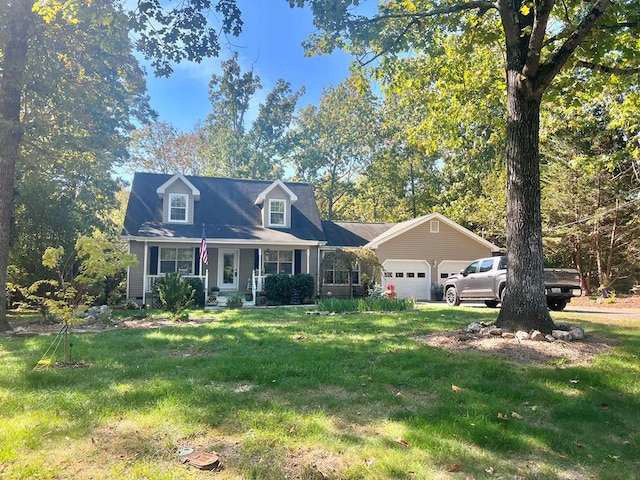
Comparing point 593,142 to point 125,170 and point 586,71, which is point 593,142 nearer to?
point 586,71

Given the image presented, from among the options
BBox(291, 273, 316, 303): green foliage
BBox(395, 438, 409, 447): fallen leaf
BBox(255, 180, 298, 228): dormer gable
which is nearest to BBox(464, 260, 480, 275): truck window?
BBox(291, 273, 316, 303): green foliage

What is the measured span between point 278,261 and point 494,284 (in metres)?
10.3

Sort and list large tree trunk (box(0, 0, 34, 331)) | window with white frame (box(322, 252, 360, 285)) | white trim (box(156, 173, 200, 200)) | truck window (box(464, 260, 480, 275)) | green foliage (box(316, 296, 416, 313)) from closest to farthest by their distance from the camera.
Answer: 1. large tree trunk (box(0, 0, 34, 331))
2. green foliage (box(316, 296, 416, 313))
3. truck window (box(464, 260, 480, 275))
4. white trim (box(156, 173, 200, 200))
5. window with white frame (box(322, 252, 360, 285))

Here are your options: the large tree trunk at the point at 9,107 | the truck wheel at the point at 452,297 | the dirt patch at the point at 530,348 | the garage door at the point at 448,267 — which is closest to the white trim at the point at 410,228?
the garage door at the point at 448,267

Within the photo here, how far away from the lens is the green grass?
9.96ft

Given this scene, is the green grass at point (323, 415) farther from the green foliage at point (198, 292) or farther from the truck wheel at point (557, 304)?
the green foliage at point (198, 292)

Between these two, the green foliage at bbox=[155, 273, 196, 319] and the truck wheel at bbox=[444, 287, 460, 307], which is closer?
the green foliage at bbox=[155, 273, 196, 319]

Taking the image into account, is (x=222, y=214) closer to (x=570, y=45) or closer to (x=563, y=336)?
(x=570, y=45)

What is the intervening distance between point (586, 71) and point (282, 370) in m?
10.0

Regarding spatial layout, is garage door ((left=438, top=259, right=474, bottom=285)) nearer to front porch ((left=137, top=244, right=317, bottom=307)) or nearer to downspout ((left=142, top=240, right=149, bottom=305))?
front porch ((left=137, top=244, right=317, bottom=307))

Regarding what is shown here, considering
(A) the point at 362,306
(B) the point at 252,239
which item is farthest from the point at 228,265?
(A) the point at 362,306

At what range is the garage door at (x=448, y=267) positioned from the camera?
22.8 metres

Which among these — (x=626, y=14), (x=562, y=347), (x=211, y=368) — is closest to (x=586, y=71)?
(x=626, y=14)

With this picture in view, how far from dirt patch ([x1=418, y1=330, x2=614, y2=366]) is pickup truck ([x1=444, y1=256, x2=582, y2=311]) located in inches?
231
